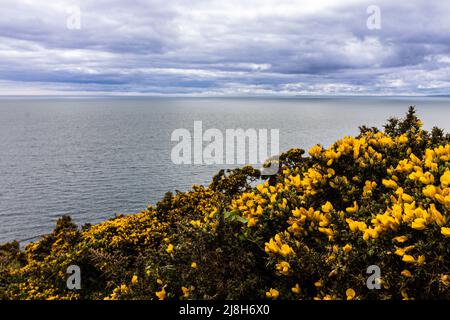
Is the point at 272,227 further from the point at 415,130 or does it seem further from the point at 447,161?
the point at 415,130

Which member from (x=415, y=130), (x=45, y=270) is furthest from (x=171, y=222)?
(x=415, y=130)

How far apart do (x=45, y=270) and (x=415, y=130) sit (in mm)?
9357

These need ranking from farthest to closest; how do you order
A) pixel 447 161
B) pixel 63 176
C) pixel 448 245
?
1. pixel 63 176
2. pixel 447 161
3. pixel 448 245

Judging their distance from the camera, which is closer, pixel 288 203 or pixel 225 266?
pixel 225 266

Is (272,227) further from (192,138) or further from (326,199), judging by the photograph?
(192,138)

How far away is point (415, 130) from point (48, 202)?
38843 millimetres

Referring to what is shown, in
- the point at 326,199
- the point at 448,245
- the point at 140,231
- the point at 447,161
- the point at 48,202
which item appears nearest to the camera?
the point at 448,245

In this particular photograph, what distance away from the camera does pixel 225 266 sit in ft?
16.0

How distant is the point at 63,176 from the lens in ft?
164

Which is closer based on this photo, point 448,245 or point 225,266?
point 448,245
